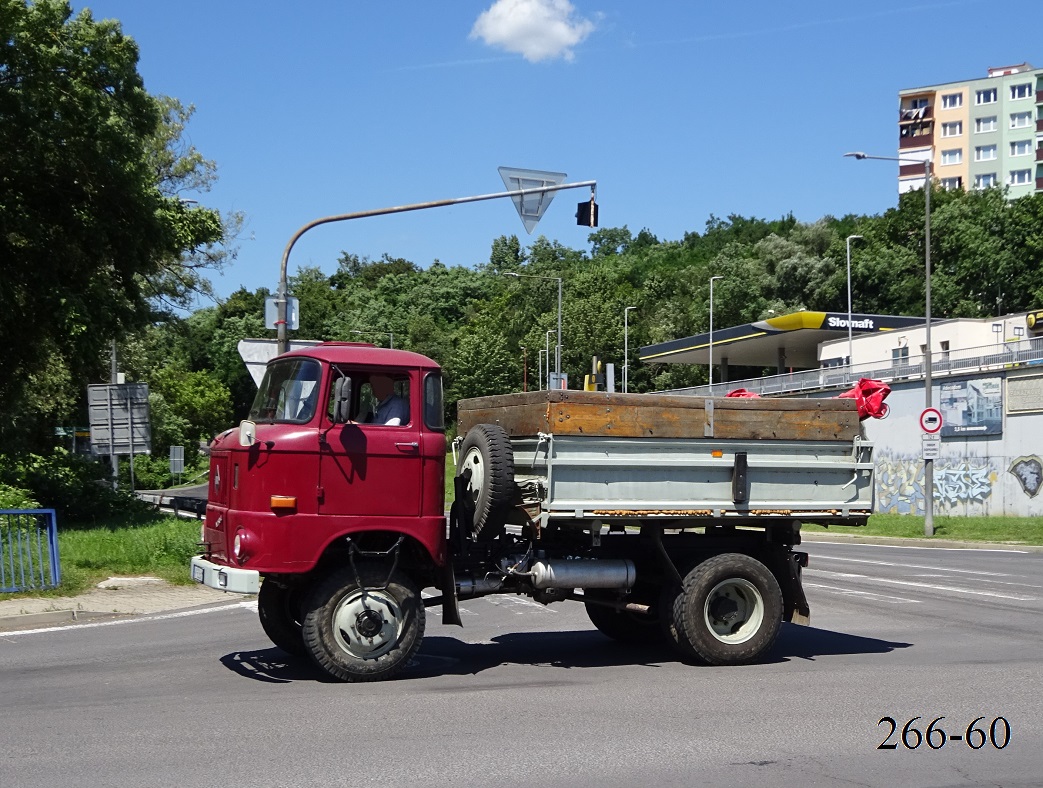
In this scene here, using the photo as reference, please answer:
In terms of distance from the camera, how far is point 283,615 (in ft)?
33.3

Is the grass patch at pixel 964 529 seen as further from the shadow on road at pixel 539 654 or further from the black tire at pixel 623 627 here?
the black tire at pixel 623 627

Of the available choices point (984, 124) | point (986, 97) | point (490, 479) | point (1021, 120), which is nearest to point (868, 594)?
point (490, 479)

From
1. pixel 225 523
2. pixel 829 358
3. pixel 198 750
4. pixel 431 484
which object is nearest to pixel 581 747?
pixel 198 750

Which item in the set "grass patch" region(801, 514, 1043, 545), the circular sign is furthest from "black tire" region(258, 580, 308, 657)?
the circular sign

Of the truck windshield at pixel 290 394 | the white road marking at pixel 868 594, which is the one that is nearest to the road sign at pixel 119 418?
the white road marking at pixel 868 594

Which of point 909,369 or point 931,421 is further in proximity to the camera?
point 909,369

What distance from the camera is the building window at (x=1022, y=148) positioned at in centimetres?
10388

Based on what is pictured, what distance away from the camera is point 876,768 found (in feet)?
21.8

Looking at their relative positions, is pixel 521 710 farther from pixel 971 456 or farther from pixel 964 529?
pixel 971 456

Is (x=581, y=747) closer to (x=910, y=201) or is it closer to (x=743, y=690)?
(x=743, y=690)

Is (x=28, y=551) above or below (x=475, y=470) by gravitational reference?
→ below

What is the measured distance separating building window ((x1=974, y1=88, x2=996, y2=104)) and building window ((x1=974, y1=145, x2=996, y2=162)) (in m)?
4.00

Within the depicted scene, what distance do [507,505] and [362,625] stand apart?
1.54m

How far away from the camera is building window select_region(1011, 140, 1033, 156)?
341ft
